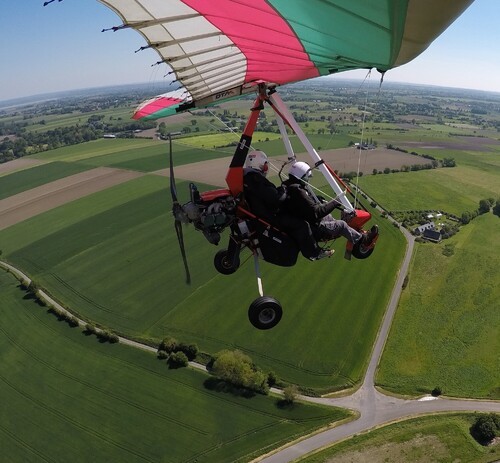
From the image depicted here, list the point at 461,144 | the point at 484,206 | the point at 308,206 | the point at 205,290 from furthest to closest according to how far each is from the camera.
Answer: the point at 461,144
the point at 484,206
the point at 205,290
the point at 308,206

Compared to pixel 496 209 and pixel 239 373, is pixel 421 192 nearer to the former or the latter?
pixel 496 209

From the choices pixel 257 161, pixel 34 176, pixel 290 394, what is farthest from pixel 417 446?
pixel 34 176

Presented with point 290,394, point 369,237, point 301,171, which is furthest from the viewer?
point 290,394

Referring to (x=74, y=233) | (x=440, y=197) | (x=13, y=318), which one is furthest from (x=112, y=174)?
(x=440, y=197)

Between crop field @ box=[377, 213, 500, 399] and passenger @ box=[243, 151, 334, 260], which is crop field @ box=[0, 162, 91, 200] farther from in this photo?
passenger @ box=[243, 151, 334, 260]

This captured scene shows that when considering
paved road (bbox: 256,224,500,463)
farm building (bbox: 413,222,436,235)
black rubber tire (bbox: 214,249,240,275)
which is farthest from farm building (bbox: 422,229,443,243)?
→ black rubber tire (bbox: 214,249,240,275)

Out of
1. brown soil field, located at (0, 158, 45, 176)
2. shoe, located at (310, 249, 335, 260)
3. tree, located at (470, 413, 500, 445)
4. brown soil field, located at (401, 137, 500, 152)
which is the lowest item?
tree, located at (470, 413, 500, 445)

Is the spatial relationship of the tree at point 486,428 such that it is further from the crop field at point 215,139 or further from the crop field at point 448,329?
the crop field at point 215,139
